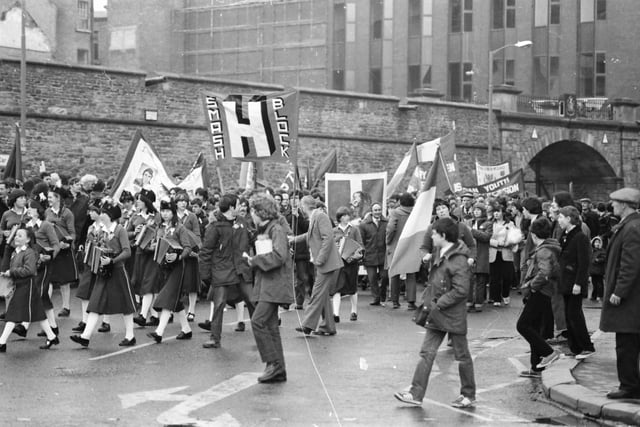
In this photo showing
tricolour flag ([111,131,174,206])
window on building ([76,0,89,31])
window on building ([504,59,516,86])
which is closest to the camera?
tricolour flag ([111,131,174,206])

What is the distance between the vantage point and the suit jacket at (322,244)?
14.5 metres

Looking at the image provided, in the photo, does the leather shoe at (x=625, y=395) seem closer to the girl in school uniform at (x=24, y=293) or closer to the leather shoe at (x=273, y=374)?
the leather shoe at (x=273, y=374)

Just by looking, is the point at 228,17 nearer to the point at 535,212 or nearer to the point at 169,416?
the point at 535,212

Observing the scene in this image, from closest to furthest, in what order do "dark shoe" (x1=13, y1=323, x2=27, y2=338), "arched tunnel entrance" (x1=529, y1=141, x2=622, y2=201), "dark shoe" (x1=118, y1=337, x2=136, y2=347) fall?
"dark shoe" (x1=118, y1=337, x2=136, y2=347), "dark shoe" (x1=13, y1=323, x2=27, y2=338), "arched tunnel entrance" (x1=529, y1=141, x2=622, y2=201)

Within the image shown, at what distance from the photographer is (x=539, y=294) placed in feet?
Result: 38.6

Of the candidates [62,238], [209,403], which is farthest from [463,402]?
[62,238]

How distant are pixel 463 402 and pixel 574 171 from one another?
4050 cm

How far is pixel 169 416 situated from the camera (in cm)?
930

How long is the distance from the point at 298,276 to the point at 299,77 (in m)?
41.1

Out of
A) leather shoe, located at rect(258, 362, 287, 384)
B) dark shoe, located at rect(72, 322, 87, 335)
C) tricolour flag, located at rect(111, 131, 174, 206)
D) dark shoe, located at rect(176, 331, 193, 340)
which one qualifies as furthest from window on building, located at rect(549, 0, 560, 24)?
leather shoe, located at rect(258, 362, 287, 384)

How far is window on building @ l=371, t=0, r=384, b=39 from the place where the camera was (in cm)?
6047

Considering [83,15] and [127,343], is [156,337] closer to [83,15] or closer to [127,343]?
[127,343]

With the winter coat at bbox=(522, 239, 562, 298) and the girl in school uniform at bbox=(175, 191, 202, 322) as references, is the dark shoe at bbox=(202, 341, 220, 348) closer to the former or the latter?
the girl in school uniform at bbox=(175, 191, 202, 322)

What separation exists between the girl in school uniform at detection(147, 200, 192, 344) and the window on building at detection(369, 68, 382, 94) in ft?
Answer: 153
